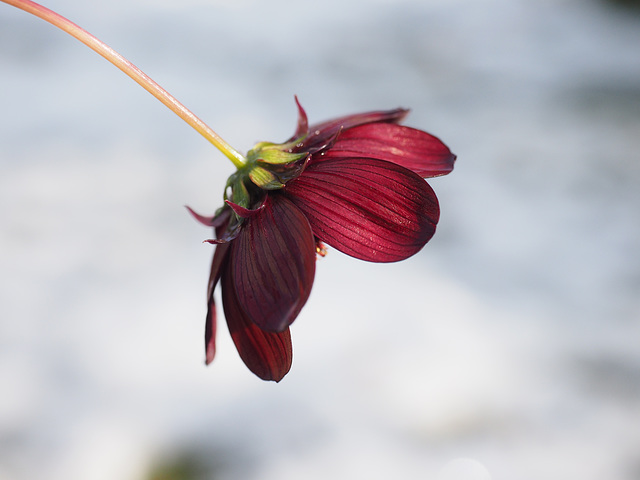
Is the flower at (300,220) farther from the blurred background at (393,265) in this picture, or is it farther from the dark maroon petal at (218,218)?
the blurred background at (393,265)

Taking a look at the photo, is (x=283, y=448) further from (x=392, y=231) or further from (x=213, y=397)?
(x=392, y=231)

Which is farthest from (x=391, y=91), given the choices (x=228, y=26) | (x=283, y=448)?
(x=283, y=448)

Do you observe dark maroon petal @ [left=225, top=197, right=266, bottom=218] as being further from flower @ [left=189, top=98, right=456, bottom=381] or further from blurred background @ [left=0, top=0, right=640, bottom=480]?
blurred background @ [left=0, top=0, right=640, bottom=480]

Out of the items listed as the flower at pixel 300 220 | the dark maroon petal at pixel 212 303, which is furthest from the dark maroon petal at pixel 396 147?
the dark maroon petal at pixel 212 303

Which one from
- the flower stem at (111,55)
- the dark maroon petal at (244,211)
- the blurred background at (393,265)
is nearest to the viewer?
the flower stem at (111,55)

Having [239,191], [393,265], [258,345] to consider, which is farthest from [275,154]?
[393,265]

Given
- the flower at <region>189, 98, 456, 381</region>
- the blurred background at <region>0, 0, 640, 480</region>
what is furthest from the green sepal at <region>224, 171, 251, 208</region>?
the blurred background at <region>0, 0, 640, 480</region>
